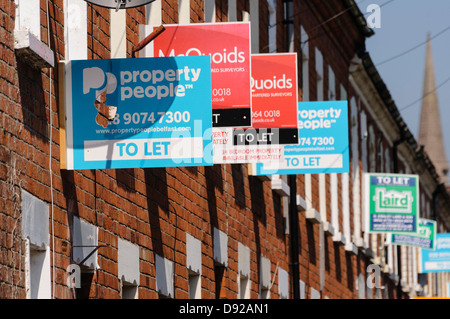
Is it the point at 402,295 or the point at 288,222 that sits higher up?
the point at 402,295

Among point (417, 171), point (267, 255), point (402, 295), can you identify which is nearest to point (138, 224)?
point (267, 255)

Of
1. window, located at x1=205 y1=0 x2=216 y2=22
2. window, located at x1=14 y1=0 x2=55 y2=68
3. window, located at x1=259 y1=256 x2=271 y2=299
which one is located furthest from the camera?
window, located at x1=259 y1=256 x2=271 y2=299

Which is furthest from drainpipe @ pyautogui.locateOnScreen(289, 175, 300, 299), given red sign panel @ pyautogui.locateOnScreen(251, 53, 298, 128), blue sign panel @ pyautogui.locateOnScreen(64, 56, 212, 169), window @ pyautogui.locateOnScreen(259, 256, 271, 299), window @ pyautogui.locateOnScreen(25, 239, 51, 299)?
window @ pyautogui.locateOnScreen(25, 239, 51, 299)

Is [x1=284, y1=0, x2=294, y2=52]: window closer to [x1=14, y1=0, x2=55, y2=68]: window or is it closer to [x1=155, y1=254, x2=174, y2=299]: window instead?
[x1=155, y1=254, x2=174, y2=299]: window

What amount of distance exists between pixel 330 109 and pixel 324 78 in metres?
9.60

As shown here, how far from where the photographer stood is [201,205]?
19.1 metres

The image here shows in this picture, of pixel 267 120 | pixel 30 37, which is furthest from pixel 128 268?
pixel 30 37

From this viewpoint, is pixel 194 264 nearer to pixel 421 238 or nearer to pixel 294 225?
pixel 294 225

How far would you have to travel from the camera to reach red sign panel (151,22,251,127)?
15062 millimetres

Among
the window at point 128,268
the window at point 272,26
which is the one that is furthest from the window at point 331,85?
the window at point 128,268

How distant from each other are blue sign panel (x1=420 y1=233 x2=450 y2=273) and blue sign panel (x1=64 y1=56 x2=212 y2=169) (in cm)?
3001

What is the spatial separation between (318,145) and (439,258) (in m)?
23.6
